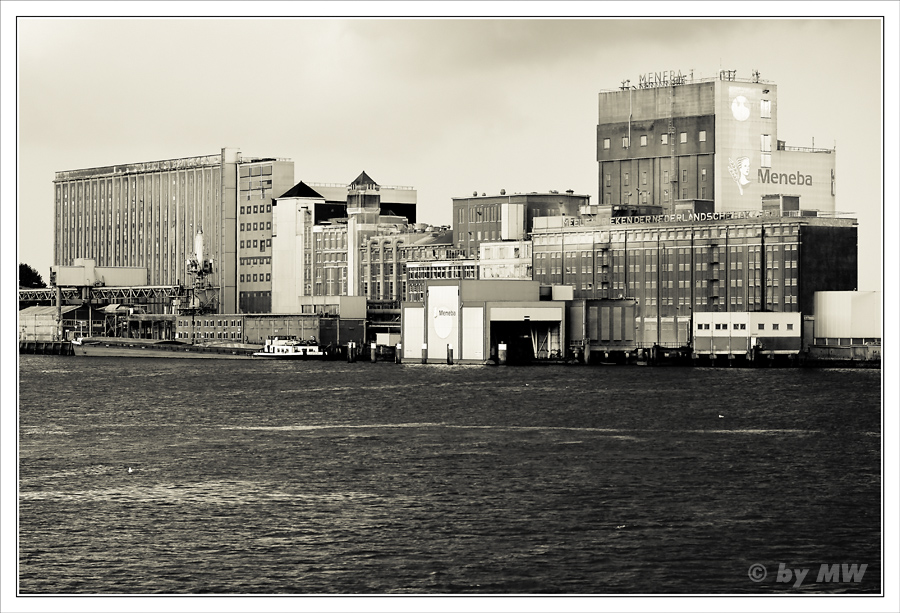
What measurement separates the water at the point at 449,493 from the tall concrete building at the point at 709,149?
2644 inches

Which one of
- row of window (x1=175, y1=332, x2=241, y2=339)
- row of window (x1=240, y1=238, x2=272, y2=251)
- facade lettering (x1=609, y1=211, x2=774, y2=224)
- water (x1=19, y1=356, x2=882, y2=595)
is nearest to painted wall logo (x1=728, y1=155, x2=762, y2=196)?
facade lettering (x1=609, y1=211, x2=774, y2=224)

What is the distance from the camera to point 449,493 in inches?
2009

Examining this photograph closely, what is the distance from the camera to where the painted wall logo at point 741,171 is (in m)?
158

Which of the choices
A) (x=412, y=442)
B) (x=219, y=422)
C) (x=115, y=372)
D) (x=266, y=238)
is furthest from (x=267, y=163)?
(x=412, y=442)

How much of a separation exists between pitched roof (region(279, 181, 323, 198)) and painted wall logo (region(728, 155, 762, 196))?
4993cm

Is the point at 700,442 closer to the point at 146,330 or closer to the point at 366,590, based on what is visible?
the point at 366,590

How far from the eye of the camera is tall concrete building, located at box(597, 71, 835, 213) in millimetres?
157625

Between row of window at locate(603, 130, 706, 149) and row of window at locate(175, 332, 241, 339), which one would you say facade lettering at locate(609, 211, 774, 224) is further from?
row of window at locate(175, 332, 241, 339)

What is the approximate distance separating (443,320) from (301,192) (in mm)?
58031

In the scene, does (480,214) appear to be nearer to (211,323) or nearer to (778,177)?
(778,177)

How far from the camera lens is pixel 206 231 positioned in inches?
7648

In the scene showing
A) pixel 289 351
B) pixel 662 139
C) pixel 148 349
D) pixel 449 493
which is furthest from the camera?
pixel 148 349

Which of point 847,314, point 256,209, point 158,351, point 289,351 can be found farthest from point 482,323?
point 256,209

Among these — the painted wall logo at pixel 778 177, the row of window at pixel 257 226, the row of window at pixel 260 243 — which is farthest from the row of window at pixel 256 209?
the painted wall logo at pixel 778 177
